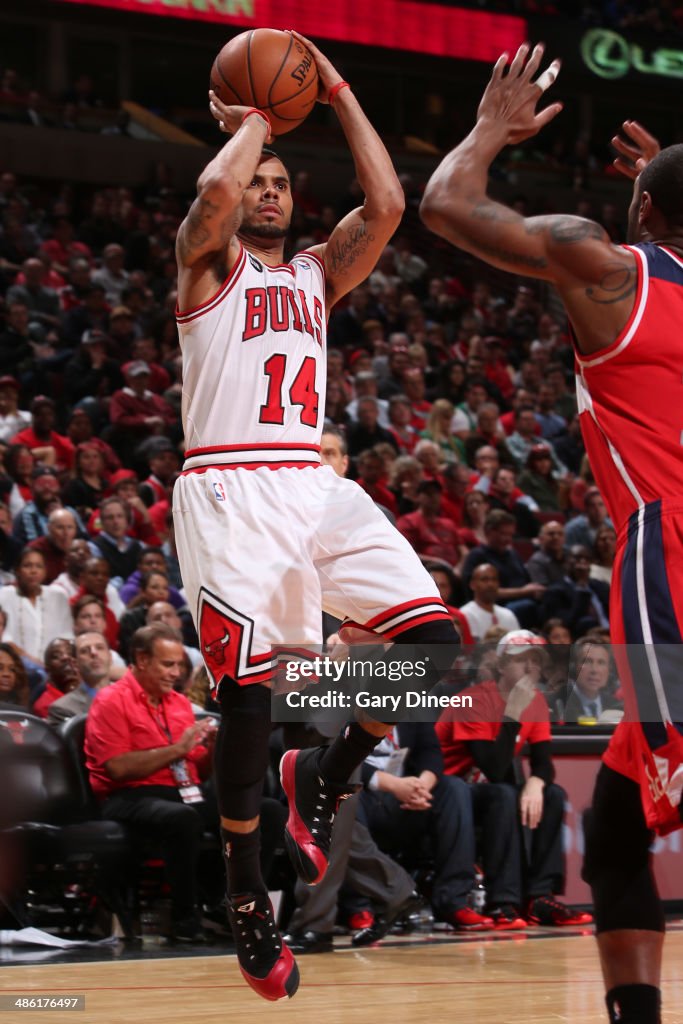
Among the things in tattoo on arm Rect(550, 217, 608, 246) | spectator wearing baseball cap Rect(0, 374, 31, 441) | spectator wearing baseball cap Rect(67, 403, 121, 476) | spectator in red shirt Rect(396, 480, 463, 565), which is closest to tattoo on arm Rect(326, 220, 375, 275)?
tattoo on arm Rect(550, 217, 608, 246)

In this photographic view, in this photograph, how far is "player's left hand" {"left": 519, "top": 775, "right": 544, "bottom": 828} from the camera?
333 inches

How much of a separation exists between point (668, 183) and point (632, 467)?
688mm

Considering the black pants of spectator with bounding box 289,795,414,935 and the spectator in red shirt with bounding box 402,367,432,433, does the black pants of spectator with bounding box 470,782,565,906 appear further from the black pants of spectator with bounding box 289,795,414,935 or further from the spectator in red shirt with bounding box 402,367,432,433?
the spectator in red shirt with bounding box 402,367,432,433

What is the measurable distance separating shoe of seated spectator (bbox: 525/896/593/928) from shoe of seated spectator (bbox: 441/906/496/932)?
471 mm

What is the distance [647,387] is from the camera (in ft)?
10.8

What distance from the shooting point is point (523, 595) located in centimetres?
1190

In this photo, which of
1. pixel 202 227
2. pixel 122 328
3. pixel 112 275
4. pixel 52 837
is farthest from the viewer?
pixel 112 275

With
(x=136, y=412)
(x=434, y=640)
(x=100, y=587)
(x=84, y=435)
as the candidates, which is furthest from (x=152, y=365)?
(x=434, y=640)

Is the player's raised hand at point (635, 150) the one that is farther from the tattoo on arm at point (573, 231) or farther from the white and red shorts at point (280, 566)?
the white and red shorts at point (280, 566)

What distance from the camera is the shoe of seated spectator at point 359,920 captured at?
307 inches

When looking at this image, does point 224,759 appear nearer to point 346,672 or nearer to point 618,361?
point 346,672

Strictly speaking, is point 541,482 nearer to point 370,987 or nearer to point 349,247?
point 370,987

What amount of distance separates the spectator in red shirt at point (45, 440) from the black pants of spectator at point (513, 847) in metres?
5.00

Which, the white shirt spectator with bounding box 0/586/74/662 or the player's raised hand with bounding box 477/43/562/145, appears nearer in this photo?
the player's raised hand with bounding box 477/43/562/145
